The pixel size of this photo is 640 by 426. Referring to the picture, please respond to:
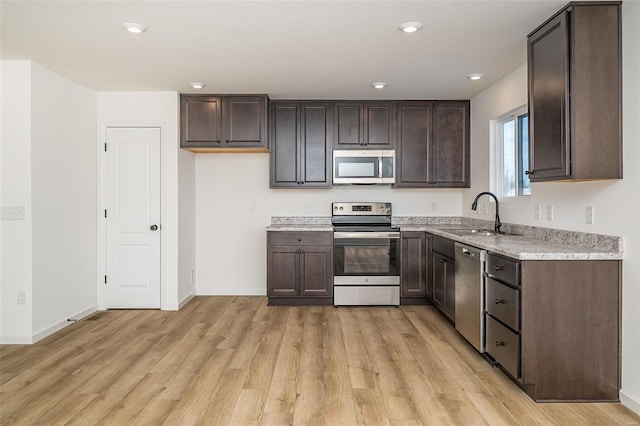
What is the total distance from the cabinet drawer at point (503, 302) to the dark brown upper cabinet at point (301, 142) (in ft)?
8.25

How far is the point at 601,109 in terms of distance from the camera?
249cm

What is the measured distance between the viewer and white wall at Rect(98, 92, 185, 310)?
464cm

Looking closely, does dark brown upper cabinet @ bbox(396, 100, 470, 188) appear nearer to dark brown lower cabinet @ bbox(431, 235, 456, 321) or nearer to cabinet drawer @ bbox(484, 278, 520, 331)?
dark brown lower cabinet @ bbox(431, 235, 456, 321)

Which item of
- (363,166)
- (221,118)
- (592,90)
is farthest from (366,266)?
(592,90)

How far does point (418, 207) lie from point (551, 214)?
2225 mm

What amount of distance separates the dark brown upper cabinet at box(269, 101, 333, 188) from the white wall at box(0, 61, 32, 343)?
2431 mm

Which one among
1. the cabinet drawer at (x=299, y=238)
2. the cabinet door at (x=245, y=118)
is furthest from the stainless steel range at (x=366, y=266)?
the cabinet door at (x=245, y=118)

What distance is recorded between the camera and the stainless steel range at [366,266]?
15.7 ft

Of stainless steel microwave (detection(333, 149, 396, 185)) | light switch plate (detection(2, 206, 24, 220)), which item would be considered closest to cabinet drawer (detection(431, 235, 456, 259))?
stainless steel microwave (detection(333, 149, 396, 185))

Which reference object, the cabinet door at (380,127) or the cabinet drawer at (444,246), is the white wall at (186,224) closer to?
the cabinet door at (380,127)

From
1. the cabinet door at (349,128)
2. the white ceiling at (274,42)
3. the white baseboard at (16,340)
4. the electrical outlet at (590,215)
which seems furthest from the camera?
the cabinet door at (349,128)

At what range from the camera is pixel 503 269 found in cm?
276

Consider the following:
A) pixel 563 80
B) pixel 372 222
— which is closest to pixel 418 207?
pixel 372 222

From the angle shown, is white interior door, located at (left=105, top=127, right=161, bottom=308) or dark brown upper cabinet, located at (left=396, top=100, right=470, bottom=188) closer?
white interior door, located at (left=105, top=127, right=161, bottom=308)
